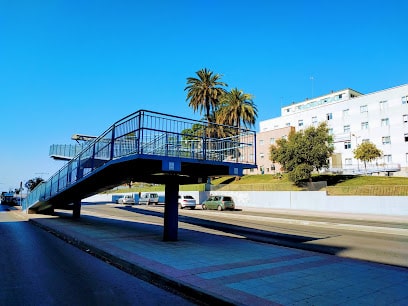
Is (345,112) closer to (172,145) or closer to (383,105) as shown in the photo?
(383,105)

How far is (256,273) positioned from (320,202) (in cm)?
2696

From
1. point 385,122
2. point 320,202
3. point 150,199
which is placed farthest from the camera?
point 385,122

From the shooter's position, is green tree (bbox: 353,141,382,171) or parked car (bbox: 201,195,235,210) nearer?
parked car (bbox: 201,195,235,210)

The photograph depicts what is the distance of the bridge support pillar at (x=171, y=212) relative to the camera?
11.4 metres

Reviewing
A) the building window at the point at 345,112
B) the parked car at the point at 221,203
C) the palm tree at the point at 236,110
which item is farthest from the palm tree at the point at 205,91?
the building window at the point at 345,112

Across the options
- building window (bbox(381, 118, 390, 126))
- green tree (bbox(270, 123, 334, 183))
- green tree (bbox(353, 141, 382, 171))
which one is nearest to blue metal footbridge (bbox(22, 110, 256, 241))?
green tree (bbox(270, 123, 334, 183))

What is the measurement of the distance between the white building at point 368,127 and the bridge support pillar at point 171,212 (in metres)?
49.7

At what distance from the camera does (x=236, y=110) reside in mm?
47156

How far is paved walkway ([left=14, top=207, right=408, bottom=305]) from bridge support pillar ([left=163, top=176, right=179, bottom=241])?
769 millimetres

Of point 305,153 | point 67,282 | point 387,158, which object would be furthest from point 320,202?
point 387,158

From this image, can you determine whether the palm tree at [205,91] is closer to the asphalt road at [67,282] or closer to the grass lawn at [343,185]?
the grass lawn at [343,185]

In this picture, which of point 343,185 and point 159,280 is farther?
point 343,185

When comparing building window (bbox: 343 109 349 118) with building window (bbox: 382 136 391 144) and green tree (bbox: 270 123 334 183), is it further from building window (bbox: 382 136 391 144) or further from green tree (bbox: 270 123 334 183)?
green tree (bbox: 270 123 334 183)

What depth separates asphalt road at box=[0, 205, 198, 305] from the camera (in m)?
5.32
